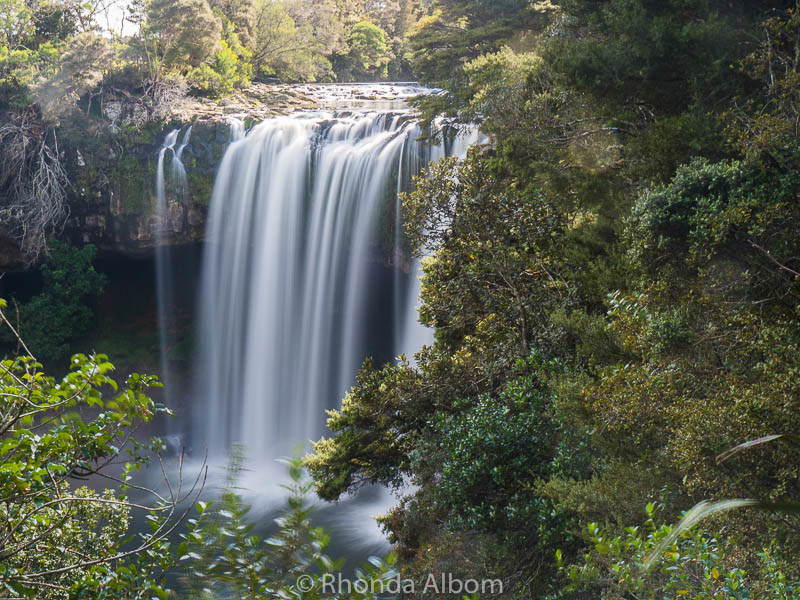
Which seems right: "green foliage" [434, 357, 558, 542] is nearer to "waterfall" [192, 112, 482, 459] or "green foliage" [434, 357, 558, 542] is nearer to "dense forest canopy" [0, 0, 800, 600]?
"dense forest canopy" [0, 0, 800, 600]

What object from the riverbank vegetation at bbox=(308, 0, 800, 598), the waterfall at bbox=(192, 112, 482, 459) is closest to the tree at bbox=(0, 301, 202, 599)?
the riverbank vegetation at bbox=(308, 0, 800, 598)

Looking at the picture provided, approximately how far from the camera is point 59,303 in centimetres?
2112

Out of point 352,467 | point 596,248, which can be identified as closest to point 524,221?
point 596,248

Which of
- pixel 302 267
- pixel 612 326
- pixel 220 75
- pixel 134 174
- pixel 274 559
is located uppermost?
pixel 220 75

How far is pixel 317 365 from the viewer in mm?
19219

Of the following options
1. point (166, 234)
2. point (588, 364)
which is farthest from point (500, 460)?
point (166, 234)

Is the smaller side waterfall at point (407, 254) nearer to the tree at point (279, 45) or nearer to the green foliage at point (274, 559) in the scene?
the green foliage at point (274, 559)

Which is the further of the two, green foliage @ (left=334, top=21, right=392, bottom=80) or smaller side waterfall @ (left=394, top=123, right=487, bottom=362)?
green foliage @ (left=334, top=21, right=392, bottom=80)

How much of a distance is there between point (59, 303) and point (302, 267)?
8191 mm

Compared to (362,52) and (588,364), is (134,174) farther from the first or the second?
(362,52)

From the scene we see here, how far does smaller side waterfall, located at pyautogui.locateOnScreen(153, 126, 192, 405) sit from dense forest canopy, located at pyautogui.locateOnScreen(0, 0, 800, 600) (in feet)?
35.0

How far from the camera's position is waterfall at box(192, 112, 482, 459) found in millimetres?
17781

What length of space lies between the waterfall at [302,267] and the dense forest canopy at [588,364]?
16.1 feet

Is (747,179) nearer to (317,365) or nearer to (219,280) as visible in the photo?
(317,365)
